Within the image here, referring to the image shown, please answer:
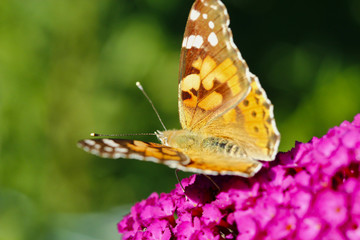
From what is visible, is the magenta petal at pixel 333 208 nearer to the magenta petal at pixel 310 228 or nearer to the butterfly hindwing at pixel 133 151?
the magenta petal at pixel 310 228

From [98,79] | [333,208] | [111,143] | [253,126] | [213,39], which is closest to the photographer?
[333,208]

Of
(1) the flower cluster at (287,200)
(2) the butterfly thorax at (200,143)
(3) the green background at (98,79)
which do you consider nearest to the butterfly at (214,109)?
(2) the butterfly thorax at (200,143)

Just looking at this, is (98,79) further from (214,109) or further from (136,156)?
(136,156)

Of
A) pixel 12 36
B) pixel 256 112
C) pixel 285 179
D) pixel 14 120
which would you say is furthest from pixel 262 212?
pixel 12 36

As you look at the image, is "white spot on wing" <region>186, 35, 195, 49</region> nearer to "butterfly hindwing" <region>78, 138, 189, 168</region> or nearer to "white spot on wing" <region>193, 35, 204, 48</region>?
"white spot on wing" <region>193, 35, 204, 48</region>

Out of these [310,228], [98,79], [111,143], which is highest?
[98,79]

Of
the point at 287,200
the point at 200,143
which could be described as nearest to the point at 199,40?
the point at 200,143
